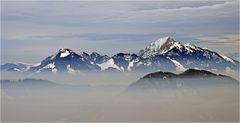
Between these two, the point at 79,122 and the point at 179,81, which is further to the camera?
the point at 179,81

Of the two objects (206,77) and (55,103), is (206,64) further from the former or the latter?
(55,103)

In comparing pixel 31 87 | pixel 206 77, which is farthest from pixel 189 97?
pixel 31 87

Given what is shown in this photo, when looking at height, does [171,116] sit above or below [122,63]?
below

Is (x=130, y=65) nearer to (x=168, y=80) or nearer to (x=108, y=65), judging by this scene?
(x=108, y=65)

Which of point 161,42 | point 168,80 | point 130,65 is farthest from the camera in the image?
point 168,80

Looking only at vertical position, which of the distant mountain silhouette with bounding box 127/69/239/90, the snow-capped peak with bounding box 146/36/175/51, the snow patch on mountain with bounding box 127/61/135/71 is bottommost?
the distant mountain silhouette with bounding box 127/69/239/90

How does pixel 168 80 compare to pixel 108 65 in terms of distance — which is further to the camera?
pixel 168 80

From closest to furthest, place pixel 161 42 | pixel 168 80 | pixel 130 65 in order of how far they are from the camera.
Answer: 1. pixel 161 42
2. pixel 130 65
3. pixel 168 80

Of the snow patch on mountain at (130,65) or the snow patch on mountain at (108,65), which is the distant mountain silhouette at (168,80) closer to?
the snow patch on mountain at (130,65)

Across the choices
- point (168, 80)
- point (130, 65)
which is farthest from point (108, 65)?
point (168, 80)

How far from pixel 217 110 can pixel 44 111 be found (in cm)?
5171

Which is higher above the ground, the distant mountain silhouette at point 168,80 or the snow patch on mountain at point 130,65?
the snow patch on mountain at point 130,65

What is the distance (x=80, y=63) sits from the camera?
13275cm

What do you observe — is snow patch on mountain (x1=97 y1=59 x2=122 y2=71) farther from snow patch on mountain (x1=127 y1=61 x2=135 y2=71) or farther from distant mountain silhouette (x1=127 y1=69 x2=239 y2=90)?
distant mountain silhouette (x1=127 y1=69 x2=239 y2=90)
